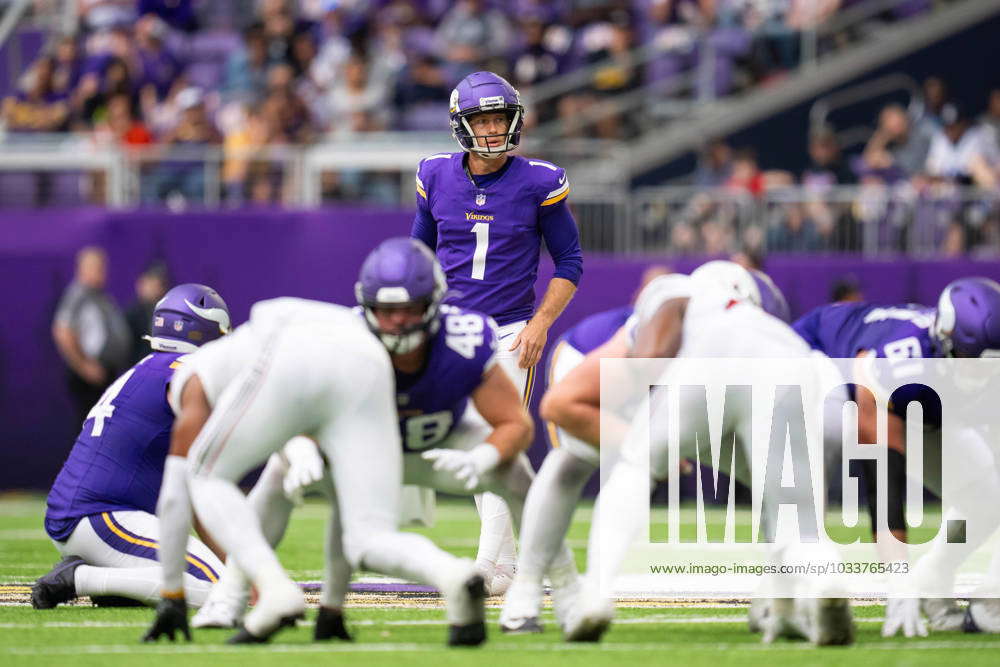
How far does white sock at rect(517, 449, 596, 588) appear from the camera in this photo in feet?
20.3

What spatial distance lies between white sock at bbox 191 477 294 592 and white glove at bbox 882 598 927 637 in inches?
92.8

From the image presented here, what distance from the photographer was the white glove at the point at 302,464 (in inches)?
232

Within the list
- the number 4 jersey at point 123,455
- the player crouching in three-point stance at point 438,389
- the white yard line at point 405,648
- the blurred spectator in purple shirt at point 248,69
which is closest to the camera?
the white yard line at point 405,648

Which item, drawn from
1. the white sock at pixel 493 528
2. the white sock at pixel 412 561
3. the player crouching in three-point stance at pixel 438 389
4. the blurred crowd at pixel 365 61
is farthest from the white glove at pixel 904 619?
the blurred crowd at pixel 365 61

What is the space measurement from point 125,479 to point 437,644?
2.16 meters

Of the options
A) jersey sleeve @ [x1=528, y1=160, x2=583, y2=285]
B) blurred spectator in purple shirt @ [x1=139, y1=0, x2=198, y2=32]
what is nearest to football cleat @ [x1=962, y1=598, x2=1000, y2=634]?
jersey sleeve @ [x1=528, y1=160, x2=583, y2=285]

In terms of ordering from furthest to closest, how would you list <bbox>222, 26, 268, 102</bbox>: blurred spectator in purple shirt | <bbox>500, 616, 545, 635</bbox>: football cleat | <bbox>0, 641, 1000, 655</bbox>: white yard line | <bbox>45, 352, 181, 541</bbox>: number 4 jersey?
<bbox>222, 26, 268, 102</bbox>: blurred spectator in purple shirt < <bbox>45, 352, 181, 541</bbox>: number 4 jersey < <bbox>500, 616, 545, 635</bbox>: football cleat < <bbox>0, 641, 1000, 655</bbox>: white yard line

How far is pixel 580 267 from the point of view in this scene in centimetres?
830

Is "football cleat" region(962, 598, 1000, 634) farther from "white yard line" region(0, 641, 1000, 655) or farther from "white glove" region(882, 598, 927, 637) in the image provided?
"white yard line" region(0, 641, 1000, 655)

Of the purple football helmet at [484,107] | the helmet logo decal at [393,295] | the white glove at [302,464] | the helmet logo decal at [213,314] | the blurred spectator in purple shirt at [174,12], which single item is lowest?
the white glove at [302,464]

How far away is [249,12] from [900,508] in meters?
14.2

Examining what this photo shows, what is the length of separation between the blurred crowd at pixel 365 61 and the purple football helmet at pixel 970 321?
32.8ft

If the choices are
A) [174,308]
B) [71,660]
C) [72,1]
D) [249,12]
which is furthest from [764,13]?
[71,660]

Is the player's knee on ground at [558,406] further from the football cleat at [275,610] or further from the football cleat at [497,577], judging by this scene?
the football cleat at [497,577]
